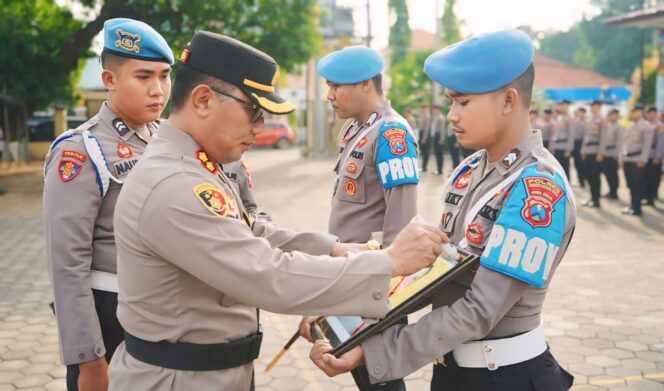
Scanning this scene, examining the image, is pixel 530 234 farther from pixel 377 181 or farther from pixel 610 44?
pixel 610 44

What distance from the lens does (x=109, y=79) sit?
2.64 m

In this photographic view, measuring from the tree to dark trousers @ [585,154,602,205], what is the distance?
7.87 m

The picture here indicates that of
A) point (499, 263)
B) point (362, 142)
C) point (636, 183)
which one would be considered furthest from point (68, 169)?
point (636, 183)

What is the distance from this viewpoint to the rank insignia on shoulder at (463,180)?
2186 mm

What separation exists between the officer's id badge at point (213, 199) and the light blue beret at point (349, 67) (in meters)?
1.85

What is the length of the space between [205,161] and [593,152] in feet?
41.9

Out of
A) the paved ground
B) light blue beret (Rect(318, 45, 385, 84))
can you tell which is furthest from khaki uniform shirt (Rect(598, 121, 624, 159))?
light blue beret (Rect(318, 45, 385, 84))

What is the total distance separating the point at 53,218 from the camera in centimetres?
236

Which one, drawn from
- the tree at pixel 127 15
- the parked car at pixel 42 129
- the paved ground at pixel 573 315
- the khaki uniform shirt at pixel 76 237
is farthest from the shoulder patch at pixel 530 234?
the parked car at pixel 42 129

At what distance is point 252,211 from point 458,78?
5.47ft

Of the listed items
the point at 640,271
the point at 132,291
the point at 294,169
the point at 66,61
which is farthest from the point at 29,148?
the point at 132,291

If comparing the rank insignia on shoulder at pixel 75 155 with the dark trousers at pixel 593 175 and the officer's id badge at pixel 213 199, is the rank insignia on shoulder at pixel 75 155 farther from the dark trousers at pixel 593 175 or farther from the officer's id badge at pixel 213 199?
the dark trousers at pixel 593 175

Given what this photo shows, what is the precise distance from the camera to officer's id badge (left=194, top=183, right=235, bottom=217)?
1.62 m

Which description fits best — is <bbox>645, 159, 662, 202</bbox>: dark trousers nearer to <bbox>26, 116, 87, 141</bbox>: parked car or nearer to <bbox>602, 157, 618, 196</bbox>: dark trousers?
<bbox>602, 157, 618, 196</bbox>: dark trousers
